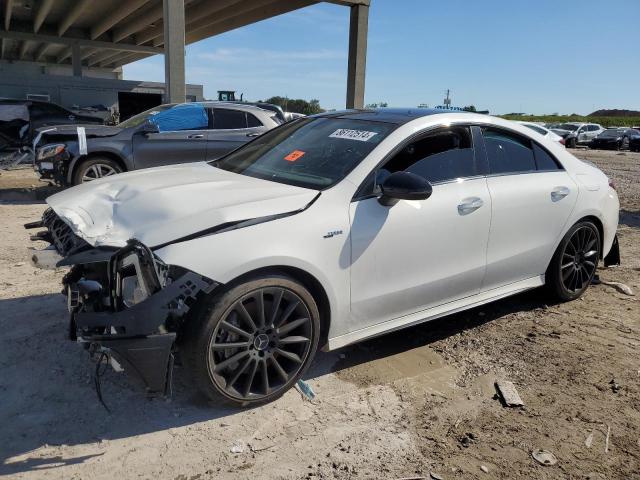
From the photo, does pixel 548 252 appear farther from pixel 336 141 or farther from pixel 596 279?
pixel 336 141

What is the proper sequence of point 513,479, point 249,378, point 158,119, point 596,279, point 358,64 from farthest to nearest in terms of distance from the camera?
point 358,64 → point 158,119 → point 596,279 → point 249,378 → point 513,479

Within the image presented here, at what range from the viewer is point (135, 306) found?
102 inches

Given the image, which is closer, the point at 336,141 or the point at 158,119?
the point at 336,141

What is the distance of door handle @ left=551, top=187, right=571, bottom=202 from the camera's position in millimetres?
4266

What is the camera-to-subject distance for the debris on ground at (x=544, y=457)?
269 centimetres

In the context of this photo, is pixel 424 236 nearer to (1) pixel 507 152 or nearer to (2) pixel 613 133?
(1) pixel 507 152

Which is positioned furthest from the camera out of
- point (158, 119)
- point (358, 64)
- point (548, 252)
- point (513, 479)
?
point (358, 64)

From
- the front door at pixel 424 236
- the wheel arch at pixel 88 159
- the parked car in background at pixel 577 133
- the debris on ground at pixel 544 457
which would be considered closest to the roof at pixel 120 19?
the wheel arch at pixel 88 159

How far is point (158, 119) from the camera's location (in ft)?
30.1

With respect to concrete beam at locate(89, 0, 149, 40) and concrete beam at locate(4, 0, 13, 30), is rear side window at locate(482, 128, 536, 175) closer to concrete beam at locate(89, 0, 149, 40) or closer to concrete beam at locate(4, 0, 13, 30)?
concrete beam at locate(89, 0, 149, 40)

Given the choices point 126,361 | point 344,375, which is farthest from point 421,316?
point 126,361

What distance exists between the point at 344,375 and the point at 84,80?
22.9 m

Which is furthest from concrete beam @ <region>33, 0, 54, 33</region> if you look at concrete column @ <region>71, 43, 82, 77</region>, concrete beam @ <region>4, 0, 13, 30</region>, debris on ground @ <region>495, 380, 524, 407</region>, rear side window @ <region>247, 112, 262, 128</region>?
debris on ground @ <region>495, 380, 524, 407</region>

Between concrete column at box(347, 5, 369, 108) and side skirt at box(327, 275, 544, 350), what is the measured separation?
16.1 m
